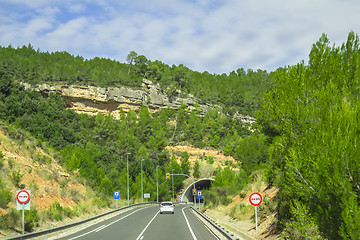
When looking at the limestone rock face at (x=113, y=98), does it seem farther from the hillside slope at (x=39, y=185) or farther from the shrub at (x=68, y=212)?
the shrub at (x=68, y=212)

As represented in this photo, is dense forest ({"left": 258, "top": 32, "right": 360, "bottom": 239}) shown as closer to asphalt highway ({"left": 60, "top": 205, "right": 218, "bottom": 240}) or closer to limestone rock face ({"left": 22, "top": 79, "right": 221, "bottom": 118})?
asphalt highway ({"left": 60, "top": 205, "right": 218, "bottom": 240})

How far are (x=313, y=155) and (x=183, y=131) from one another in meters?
113

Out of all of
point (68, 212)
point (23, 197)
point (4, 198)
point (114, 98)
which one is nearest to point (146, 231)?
point (23, 197)

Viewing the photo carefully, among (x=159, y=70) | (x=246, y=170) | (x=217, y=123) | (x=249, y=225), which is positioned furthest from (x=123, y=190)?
(x=159, y=70)

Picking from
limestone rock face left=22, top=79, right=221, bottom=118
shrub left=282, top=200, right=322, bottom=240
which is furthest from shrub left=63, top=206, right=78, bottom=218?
limestone rock face left=22, top=79, right=221, bottom=118

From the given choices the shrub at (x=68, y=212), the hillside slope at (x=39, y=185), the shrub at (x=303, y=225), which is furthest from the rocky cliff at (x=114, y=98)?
the shrub at (x=303, y=225)

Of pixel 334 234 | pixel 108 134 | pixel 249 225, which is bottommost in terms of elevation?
pixel 249 225

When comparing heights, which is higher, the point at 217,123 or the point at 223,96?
the point at 223,96

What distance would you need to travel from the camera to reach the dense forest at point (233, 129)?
343 inches

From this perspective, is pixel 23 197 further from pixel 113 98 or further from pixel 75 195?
pixel 113 98

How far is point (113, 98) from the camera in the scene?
384 feet

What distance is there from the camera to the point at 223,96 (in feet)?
490

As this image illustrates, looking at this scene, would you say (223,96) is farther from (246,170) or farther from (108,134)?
(246,170)

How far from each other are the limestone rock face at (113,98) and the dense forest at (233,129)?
370cm
